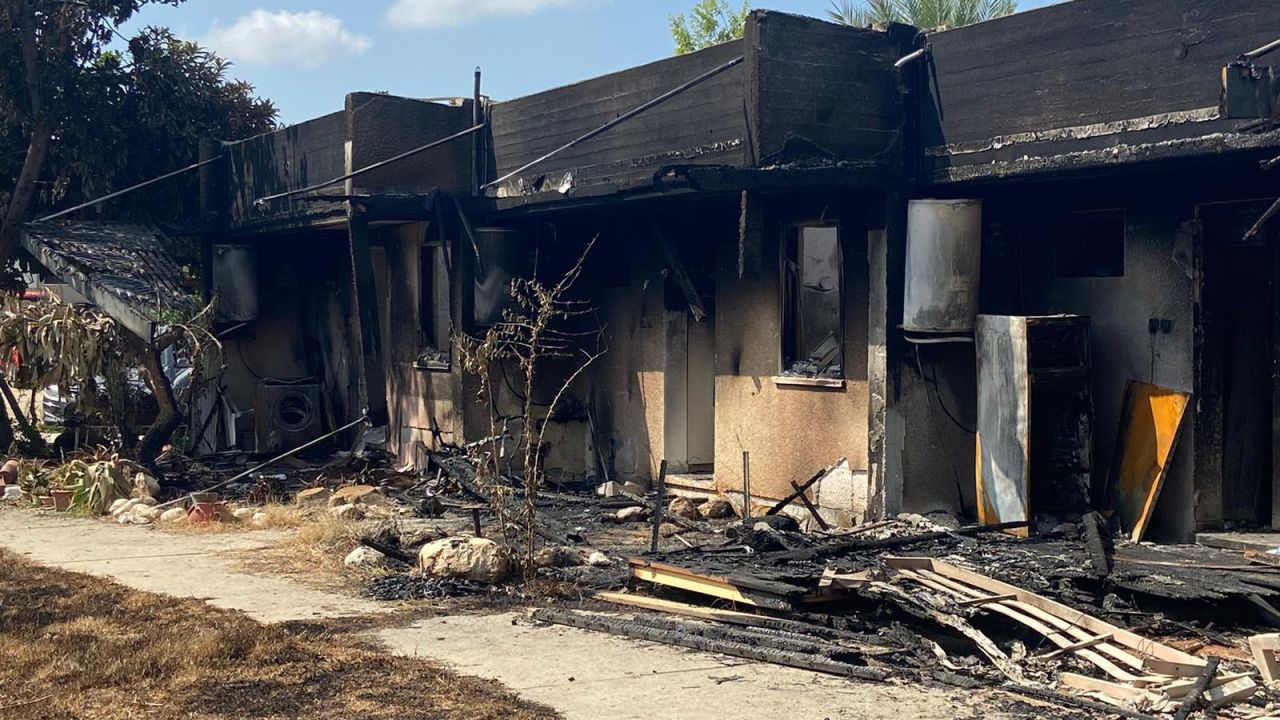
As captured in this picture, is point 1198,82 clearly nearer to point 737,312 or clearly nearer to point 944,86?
point 944,86

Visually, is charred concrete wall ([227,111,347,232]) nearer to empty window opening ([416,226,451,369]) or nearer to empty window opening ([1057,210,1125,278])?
empty window opening ([416,226,451,369])

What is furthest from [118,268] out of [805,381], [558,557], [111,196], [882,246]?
[882,246]

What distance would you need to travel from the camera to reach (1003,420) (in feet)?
35.0

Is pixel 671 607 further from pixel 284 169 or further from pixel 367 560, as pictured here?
pixel 284 169

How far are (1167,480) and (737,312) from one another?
4653 millimetres

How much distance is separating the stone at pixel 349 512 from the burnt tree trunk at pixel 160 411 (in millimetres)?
3688

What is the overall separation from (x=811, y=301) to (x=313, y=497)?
5.69 metres

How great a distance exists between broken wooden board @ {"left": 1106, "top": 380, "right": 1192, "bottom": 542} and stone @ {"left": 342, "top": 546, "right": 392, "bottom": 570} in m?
5.74

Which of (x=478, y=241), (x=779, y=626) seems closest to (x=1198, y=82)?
(x=779, y=626)

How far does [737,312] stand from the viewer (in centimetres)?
1338

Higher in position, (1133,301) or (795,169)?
(795,169)

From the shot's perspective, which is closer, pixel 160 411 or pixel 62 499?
pixel 62 499

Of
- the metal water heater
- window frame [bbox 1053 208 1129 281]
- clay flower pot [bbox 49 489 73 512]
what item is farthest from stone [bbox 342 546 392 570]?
window frame [bbox 1053 208 1129 281]

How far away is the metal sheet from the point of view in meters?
10.4
